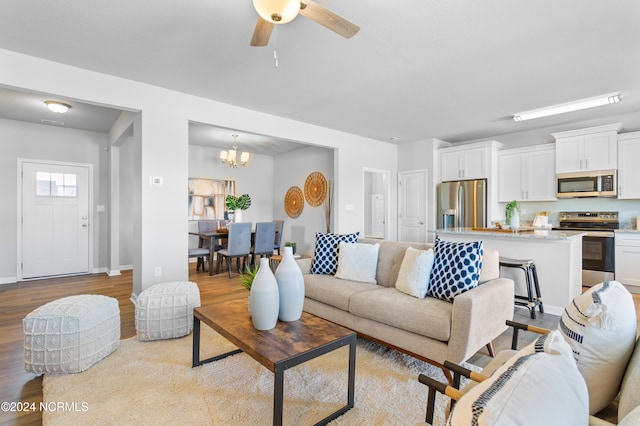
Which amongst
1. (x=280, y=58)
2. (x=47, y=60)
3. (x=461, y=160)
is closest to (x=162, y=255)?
(x=47, y=60)

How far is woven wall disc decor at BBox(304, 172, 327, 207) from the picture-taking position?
6.84 metres

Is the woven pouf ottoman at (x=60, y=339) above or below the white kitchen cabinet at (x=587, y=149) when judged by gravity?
below

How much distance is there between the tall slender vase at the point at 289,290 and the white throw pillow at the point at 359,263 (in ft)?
3.59

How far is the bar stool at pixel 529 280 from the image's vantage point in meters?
3.24

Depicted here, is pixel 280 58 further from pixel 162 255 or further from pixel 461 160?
pixel 461 160

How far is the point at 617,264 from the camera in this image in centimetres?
444

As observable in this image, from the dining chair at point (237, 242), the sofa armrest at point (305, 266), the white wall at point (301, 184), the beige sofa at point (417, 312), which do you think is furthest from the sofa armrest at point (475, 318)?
the white wall at point (301, 184)

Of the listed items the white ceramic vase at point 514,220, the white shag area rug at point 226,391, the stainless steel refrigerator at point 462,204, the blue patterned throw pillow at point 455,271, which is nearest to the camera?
the white shag area rug at point 226,391

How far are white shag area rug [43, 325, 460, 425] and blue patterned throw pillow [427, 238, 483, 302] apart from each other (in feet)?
1.85

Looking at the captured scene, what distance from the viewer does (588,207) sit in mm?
5105

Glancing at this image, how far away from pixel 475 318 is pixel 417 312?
0.36 meters

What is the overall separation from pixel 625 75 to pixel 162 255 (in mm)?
5519

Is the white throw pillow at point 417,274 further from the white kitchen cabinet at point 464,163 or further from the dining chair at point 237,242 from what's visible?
the white kitchen cabinet at point 464,163

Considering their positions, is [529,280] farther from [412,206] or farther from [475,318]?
[412,206]
